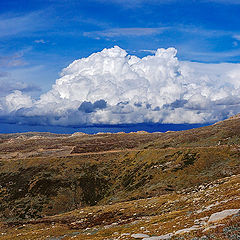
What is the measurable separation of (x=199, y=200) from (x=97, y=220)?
21040 mm

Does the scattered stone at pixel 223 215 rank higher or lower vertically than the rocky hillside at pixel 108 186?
higher

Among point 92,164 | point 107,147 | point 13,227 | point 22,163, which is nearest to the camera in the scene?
point 13,227

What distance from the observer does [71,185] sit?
315ft

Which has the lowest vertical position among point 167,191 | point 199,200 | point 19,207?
point 19,207

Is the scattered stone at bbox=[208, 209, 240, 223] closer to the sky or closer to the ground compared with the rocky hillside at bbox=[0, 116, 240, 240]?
closer to the sky

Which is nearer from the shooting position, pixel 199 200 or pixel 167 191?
pixel 199 200

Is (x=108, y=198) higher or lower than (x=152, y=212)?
lower

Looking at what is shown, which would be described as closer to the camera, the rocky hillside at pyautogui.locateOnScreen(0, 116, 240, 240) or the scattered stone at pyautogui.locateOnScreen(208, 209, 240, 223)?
the scattered stone at pyautogui.locateOnScreen(208, 209, 240, 223)

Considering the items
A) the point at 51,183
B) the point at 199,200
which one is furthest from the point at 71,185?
the point at 199,200

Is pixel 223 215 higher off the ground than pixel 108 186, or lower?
higher

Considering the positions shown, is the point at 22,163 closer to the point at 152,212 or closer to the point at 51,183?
the point at 51,183

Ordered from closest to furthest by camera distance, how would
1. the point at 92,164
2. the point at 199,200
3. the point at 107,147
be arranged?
the point at 199,200, the point at 92,164, the point at 107,147

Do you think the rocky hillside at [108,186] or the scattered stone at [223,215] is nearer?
the scattered stone at [223,215]

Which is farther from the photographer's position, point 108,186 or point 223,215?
point 108,186
